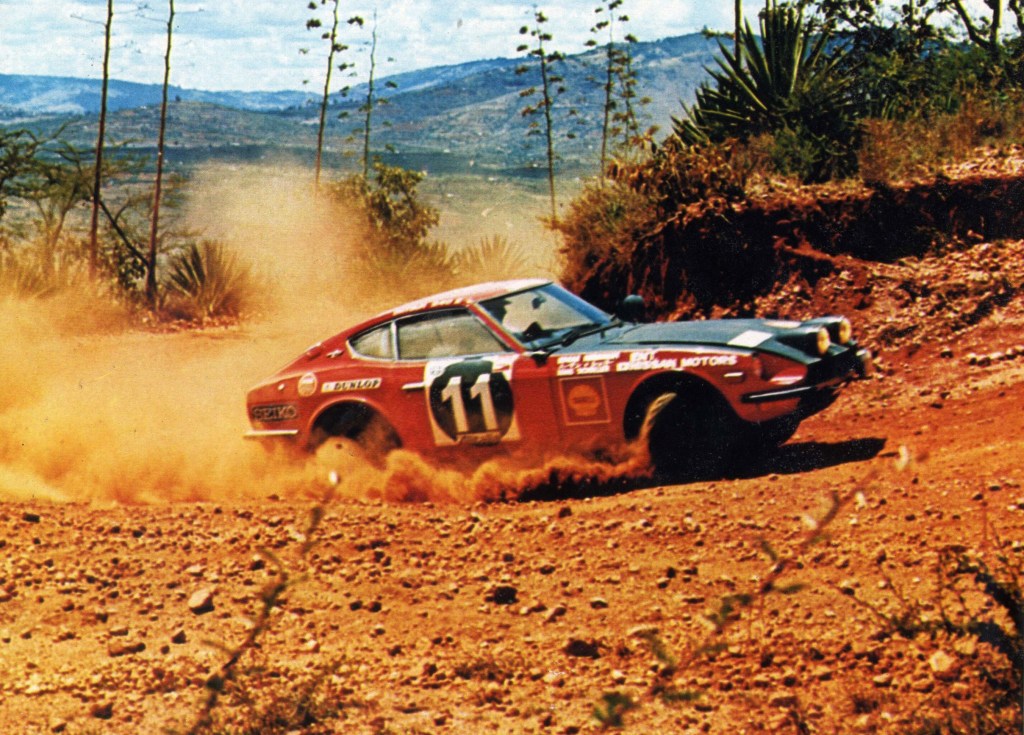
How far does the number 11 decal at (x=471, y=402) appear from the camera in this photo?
8055mm

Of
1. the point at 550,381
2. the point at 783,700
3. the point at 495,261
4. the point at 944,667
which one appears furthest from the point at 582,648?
the point at 495,261

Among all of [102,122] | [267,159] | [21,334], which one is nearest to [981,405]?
[21,334]

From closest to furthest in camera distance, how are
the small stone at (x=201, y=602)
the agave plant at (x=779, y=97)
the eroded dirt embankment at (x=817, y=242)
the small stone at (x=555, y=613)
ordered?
the small stone at (x=555, y=613) < the small stone at (x=201, y=602) < the eroded dirt embankment at (x=817, y=242) < the agave plant at (x=779, y=97)

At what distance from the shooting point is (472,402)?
8.16m

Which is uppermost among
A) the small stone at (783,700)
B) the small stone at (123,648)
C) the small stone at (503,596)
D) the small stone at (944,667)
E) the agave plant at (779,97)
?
the agave plant at (779,97)

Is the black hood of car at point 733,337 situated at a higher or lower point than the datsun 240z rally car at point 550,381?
higher

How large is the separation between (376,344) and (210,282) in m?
12.9

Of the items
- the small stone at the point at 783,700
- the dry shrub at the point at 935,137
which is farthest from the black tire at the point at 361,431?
the dry shrub at the point at 935,137

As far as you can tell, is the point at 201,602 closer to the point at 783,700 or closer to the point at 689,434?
the point at 783,700

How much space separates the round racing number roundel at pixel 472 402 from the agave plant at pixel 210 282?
13.1m

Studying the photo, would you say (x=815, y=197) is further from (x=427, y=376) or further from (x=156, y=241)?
(x=156, y=241)

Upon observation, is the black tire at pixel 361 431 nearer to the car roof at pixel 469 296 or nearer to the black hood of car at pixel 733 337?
the car roof at pixel 469 296

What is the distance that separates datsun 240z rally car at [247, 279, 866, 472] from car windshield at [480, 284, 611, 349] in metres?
0.01

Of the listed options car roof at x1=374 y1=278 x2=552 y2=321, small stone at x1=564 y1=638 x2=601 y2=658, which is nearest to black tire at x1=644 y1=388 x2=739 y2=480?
car roof at x1=374 y1=278 x2=552 y2=321
